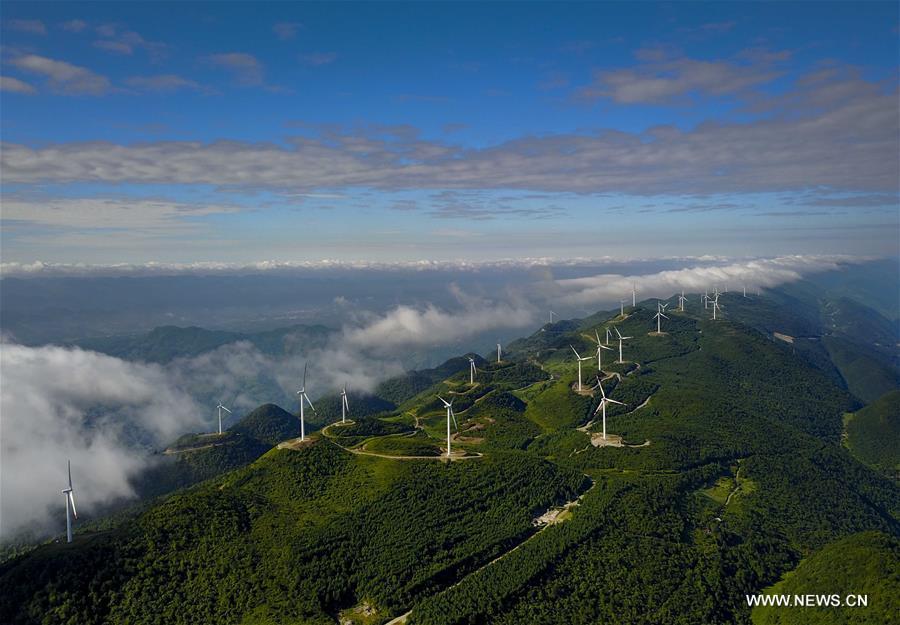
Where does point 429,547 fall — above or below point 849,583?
above

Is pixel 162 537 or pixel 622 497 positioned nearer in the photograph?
pixel 162 537

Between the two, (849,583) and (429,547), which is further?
(429,547)

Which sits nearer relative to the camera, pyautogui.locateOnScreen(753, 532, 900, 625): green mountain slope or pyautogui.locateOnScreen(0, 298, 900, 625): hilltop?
pyautogui.locateOnScreen(0, 298, 900, 625): hilltop

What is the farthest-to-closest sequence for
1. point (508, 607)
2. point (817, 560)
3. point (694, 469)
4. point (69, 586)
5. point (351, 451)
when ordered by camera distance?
point (694, 469) < point (351, 451) < point (817, 560) < point (508, 607) < point (69, 586)

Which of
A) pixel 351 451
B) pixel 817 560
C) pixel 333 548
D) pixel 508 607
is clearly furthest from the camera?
pixel 351 451

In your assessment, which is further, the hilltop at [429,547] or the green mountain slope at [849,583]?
the green mountain slope at [849,583]

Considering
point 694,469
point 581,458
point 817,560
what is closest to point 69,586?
point 581,458

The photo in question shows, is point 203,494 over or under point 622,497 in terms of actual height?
over

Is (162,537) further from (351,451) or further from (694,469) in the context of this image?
(694,469)
